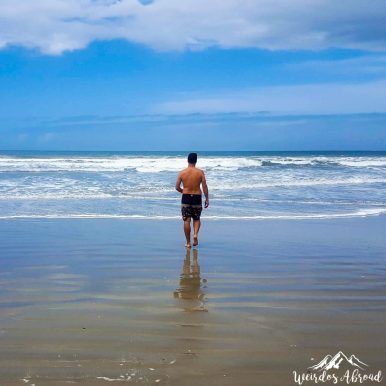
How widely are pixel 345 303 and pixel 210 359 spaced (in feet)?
6.20

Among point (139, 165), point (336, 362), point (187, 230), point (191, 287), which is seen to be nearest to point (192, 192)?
point (187, 230)

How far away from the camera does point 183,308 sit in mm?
4551

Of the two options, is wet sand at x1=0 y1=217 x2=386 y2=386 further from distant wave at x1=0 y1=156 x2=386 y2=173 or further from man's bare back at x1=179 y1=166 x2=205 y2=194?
distant wave at x1=0 y1=156 x2=386 y2=173

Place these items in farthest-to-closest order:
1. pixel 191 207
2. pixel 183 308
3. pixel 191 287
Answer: pixel 191 207
pixel 191 287
pixel 183 308

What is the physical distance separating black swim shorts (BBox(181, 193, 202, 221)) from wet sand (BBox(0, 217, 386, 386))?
472 mm

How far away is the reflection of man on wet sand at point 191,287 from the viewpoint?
15.4ft

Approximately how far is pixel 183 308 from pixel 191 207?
151 inches

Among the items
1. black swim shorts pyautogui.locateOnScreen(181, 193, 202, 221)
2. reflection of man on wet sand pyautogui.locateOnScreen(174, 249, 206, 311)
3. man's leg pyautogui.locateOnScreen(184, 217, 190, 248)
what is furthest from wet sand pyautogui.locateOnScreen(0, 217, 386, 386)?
black swim shorts pyautogui.locateOnScreen(181, 193, 202, 221)

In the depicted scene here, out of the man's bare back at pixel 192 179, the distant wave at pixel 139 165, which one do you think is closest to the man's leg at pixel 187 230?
the man's bare back at pixel 192 179

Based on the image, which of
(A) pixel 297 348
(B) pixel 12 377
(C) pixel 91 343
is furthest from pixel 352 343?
(B) pixel 12 377

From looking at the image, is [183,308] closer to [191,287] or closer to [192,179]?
[191,287]

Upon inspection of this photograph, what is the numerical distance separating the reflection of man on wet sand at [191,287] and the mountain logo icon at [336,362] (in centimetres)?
139

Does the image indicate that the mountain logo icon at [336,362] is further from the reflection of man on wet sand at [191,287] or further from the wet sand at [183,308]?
the reflection of man on wet sand at [191,287]

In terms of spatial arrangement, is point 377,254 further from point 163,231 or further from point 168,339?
point 168,339
